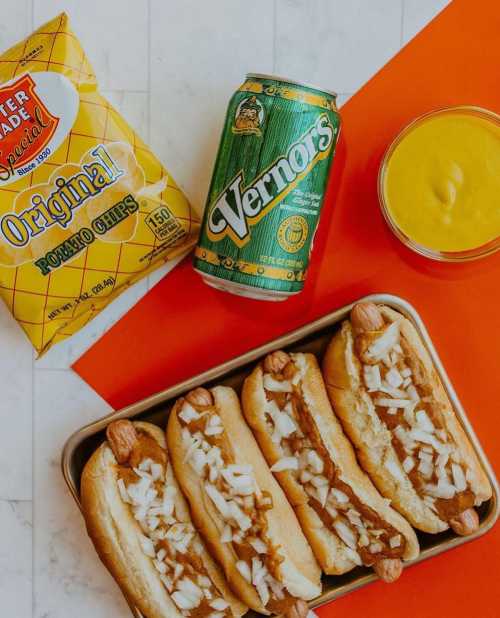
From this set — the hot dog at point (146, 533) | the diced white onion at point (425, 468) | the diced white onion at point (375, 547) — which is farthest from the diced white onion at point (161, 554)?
the diced white onion at point (425, 468)

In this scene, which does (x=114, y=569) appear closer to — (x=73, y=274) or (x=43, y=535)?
(x=43, y=535)

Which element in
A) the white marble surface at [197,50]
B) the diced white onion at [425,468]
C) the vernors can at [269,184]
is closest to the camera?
the vernors can at [269,184]

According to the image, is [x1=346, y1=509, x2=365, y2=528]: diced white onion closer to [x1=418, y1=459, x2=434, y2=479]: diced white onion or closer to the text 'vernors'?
[x1=418, y1=459, x2=434, y2=479]: diced white onion

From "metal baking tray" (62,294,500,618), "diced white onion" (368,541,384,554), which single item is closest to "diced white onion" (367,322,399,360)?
"metal baking tray" (62,294,500,618)

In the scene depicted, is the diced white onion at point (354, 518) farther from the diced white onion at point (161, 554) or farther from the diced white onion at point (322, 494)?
the diced white onion at point (161, 554)

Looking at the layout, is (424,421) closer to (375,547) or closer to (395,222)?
(375,547)
